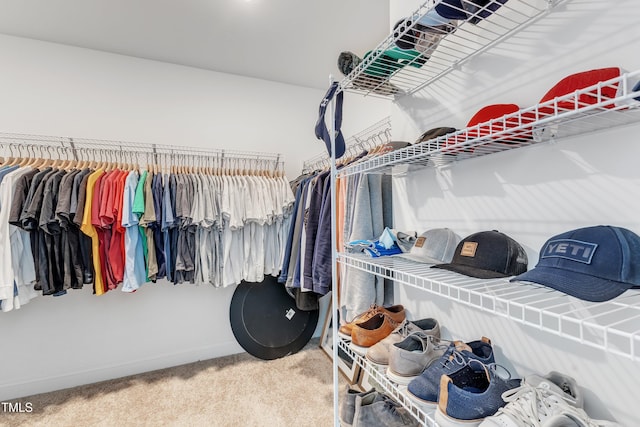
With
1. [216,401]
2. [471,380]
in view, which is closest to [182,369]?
[216,401]

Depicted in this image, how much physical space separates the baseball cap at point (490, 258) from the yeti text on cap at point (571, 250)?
121mm

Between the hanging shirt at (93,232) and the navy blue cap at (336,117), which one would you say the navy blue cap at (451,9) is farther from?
the hanging shirt at (93,232)

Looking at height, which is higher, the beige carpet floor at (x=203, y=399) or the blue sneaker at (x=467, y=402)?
the blue sneaker at (x=467, y=402)

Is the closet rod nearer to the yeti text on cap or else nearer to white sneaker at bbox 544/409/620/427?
the yeti text on cap

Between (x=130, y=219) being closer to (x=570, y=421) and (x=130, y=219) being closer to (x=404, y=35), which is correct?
(x=404, y=35)

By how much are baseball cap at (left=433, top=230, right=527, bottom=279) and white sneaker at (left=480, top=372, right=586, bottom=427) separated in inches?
9.7

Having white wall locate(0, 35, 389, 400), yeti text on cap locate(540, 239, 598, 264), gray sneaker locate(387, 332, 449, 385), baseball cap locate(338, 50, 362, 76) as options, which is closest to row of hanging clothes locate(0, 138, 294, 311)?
white wall locate(0, 35, 389, 400)

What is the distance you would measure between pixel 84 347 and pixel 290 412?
1578 mm

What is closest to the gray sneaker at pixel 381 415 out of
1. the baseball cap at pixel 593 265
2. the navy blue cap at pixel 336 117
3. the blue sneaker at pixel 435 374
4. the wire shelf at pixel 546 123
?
the blue sneaker at pixel 435 374

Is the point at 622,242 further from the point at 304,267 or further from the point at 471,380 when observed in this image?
the point at 304,267

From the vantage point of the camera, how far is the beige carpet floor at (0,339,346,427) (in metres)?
1.68

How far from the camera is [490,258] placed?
76 cm

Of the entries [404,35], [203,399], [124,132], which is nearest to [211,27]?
[124,132]

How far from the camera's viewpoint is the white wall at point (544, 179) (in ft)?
2.09
